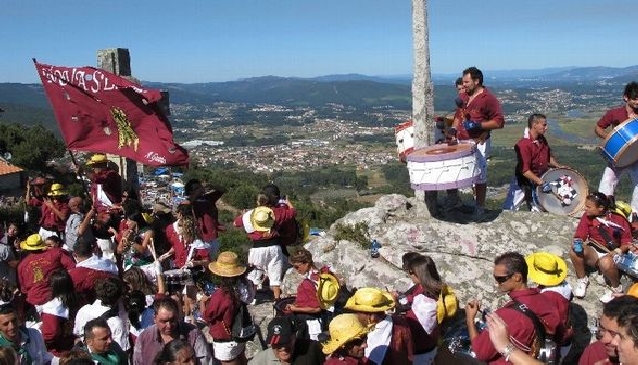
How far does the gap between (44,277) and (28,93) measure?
215212mm

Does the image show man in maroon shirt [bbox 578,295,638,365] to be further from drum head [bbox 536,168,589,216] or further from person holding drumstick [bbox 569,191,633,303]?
drum head [bbox 536,168,589,216]

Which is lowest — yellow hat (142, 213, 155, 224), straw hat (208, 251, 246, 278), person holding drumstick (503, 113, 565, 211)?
straw hat (208, 251, 246, 278)

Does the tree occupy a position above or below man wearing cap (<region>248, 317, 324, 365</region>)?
above

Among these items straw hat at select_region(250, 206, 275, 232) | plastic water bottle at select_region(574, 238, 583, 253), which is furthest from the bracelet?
straw hat at select_region(250, 206, 275, 232)

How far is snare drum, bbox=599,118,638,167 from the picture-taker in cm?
677

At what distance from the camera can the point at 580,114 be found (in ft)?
367

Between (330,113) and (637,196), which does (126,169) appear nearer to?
(637,196)

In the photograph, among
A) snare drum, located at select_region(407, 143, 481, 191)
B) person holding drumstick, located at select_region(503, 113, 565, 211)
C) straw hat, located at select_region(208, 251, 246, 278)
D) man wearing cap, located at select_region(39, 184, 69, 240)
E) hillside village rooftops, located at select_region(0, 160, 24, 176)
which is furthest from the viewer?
hillside village rooftops, located at select_region(0, 160, 24, 176)

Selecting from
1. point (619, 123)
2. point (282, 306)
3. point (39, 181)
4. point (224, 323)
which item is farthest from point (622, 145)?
point (39, 181)

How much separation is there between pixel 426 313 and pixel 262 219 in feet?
8.51

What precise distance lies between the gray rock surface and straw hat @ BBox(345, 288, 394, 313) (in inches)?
105

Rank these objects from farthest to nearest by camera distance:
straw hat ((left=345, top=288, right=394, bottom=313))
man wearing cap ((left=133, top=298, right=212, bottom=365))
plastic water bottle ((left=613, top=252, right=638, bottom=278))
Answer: plastic water bottle ((left=613, top=252, right=638, bottom=278)) → man wearing cap ((left=133, top=298, right=212, bottom=365)) → straw hat ((left=345, top=288, right=394, bottom=313))

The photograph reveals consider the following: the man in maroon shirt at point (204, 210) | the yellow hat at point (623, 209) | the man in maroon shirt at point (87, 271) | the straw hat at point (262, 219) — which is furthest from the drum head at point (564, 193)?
the man in maroon shirt at point (87, 271)

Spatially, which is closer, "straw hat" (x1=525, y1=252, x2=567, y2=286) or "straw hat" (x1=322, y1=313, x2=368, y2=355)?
"straw hat" (x1=322, y1=313, x2=368, y2=355)
